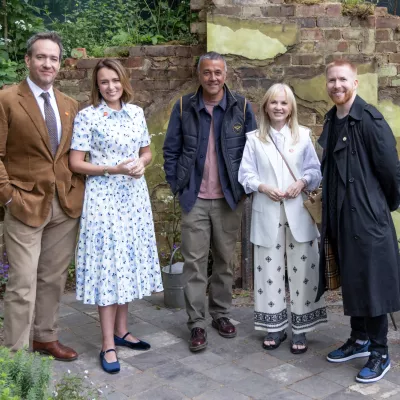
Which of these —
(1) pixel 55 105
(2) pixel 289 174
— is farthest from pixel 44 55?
(2) pixel 289 174

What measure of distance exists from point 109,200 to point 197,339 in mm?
1154

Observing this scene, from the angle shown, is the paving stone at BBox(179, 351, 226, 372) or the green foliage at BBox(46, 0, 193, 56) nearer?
the paving stone at BBox(179, 351, 226, 372)

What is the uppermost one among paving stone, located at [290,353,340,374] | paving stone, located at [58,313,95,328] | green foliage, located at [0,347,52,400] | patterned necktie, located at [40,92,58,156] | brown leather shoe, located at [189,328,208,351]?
patterned necktie, located at [40,92,58,156]

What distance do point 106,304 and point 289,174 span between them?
1.48 metres

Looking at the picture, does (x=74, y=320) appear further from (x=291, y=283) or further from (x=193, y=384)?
(x=291, y=283)

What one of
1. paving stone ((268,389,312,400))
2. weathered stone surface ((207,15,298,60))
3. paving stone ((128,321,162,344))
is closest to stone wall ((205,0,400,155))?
weathered stone surface ((207,15,298,60))

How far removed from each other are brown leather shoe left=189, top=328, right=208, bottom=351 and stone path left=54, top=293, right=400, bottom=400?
0.05m

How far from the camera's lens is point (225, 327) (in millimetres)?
4820

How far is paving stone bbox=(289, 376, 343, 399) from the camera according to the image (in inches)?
153

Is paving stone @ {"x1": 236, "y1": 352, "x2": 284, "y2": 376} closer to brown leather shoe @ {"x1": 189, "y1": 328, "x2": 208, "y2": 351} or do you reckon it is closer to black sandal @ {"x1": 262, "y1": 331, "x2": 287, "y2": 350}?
black sandal @ {"x1": 262, "y1": 331, "x2": 287, "y2": 350}

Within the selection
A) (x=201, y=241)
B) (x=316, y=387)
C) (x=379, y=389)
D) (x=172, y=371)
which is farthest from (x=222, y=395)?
(x=201, y=241)

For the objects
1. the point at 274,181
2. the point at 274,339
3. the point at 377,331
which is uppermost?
the point at 274,181

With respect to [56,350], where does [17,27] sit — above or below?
above

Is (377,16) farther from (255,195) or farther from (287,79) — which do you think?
(255,195)
